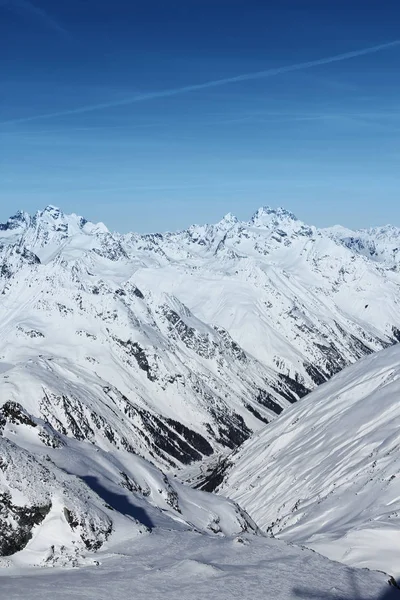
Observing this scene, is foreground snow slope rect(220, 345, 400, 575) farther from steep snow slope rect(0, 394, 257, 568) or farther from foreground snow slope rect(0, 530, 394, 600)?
steep snow slope rect(0, 394, 257, 568)

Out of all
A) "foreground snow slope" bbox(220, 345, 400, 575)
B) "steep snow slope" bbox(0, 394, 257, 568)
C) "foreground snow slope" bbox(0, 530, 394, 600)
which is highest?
"steep snow slope" bbox(0, 394, 257, 568)

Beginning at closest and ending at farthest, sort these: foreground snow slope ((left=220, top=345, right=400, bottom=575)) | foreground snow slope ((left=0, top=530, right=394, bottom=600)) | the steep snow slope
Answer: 1. foreground snow slope ((left=0, top=530, right=394, bottom=600))
2. the steep snow slope
3. foreground snow slope ((left=220, top=345, right=400, bottom=575))

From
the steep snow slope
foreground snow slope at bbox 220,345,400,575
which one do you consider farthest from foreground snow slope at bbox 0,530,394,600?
foreground snow slope at bbox 220,345,400,575

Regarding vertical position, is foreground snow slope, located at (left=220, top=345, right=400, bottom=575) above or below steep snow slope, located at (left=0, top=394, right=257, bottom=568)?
below

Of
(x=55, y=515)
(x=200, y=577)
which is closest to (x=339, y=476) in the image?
(x=55, y=515)

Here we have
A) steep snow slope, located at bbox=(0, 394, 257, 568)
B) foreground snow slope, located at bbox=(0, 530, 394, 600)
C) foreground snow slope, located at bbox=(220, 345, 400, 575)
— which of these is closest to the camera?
foreground snow slope, located at bbox=(0, 530, 394, 600)

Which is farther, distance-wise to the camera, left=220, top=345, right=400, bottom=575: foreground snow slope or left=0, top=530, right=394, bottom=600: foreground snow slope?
left=220, top=345, right=400, bottom=575: foreground snow slope
